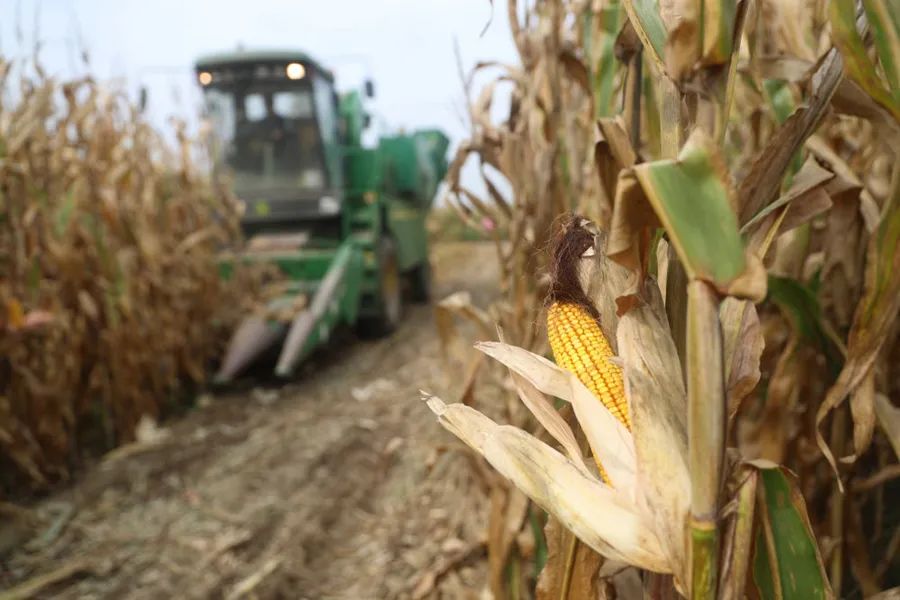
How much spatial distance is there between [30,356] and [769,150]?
A: 3.72 metres

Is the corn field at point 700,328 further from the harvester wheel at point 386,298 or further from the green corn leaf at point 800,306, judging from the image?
the harvester wheel at point 386,298

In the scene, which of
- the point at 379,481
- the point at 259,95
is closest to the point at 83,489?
the point at 379,481

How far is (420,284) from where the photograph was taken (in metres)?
9.73

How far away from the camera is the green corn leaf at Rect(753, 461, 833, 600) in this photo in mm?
813

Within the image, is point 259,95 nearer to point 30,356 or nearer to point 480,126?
point 30,356

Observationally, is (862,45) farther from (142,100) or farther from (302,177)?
(302,177)

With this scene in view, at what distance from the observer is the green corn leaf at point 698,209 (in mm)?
593

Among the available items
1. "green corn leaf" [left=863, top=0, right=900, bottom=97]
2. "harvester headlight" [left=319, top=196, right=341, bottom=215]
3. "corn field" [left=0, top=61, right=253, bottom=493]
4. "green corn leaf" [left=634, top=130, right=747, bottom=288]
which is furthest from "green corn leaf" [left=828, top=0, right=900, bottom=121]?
"harvester headlight" [left=319, top=196, right=341, bottom=215]

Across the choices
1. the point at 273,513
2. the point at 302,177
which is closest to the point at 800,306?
the point at 273,513

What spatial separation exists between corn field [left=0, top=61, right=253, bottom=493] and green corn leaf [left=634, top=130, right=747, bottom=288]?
315 centimetres

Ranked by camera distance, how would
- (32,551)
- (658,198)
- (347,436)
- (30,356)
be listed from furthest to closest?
(347,436) → (30,356) → (32,551) → (658,198)

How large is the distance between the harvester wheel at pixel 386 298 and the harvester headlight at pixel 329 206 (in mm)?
599

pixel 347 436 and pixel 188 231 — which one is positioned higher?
pixel 188 231

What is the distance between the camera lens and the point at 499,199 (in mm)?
2260
